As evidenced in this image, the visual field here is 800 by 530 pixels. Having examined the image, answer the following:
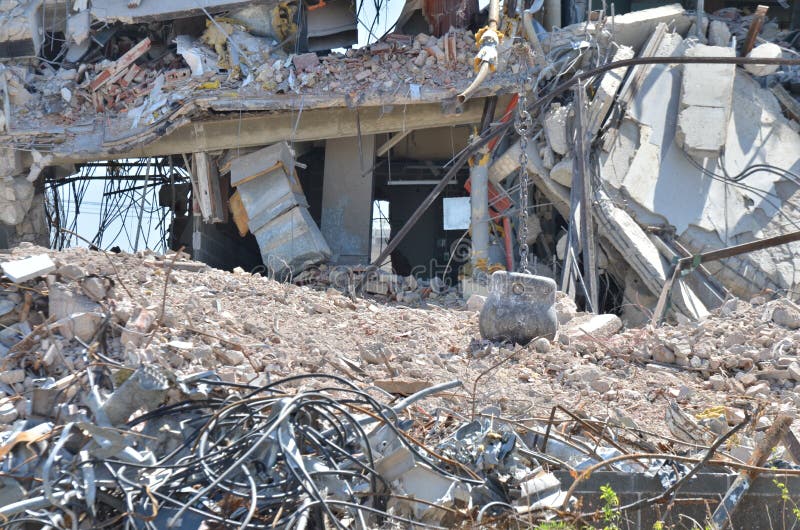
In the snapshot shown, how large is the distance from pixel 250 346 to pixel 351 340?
122cm

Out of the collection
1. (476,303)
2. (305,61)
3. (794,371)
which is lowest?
(476,303)

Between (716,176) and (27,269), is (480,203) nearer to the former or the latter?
(716,176)

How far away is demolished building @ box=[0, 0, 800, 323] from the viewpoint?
14.8 m

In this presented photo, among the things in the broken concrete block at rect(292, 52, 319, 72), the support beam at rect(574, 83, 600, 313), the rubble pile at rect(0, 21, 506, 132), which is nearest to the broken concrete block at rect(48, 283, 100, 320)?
the support beam at rect(574, 83, 600, 313)

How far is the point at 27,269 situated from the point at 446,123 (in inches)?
358

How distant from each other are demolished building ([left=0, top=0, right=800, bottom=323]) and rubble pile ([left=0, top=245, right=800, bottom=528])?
16.5 feet

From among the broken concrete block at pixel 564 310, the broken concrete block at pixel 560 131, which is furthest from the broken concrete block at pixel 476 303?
the broken concrete block at pixel 560 131

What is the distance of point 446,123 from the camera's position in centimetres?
1628

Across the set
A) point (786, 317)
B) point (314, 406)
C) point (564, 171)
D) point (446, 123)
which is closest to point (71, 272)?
point (314, 406)

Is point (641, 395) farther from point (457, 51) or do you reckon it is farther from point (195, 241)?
point (195, 241)

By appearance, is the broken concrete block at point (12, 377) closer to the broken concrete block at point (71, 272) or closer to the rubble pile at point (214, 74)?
the broken concrete block at point (71, 272)

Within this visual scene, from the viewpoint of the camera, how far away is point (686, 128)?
15461 mm

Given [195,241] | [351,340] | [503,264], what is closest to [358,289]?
[503,264]

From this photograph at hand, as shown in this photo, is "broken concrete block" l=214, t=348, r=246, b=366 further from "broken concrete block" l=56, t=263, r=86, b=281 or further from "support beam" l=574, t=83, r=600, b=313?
"support beam" l=574, t=83, r=600, b=313
